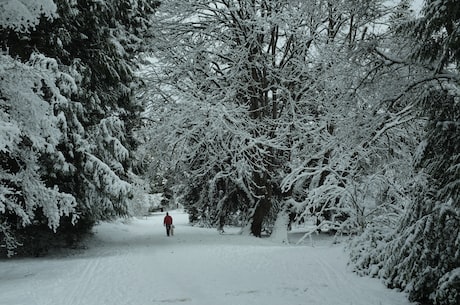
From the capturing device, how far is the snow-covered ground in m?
7.75

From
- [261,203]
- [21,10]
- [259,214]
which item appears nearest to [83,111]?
[21,10]

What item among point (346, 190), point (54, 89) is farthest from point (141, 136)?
point (346, 190)

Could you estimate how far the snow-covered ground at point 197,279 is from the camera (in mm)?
7754

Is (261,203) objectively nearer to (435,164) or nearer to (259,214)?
(259,214)

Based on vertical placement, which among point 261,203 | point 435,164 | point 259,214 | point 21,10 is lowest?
point 259,214

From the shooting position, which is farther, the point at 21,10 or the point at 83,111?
the point at 83,111

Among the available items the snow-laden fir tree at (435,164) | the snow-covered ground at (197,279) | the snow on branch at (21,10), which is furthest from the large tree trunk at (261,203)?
the snow-laden fir tree at (435,164)

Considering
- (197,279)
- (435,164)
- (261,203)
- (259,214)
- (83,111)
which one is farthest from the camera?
(259,214)

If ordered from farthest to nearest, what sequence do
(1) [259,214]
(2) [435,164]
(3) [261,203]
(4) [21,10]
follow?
(1) [259,214] → (3) [261,203] → (4) [21,10] → (2) [435,164]

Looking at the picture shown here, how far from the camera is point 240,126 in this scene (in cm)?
1634

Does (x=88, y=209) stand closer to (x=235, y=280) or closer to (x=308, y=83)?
(x=235, y=280)

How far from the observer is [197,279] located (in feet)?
31.3

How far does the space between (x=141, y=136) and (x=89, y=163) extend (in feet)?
17.5

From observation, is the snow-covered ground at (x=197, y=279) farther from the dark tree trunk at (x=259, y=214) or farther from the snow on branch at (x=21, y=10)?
the snow on branch at (x=21, y=10)
